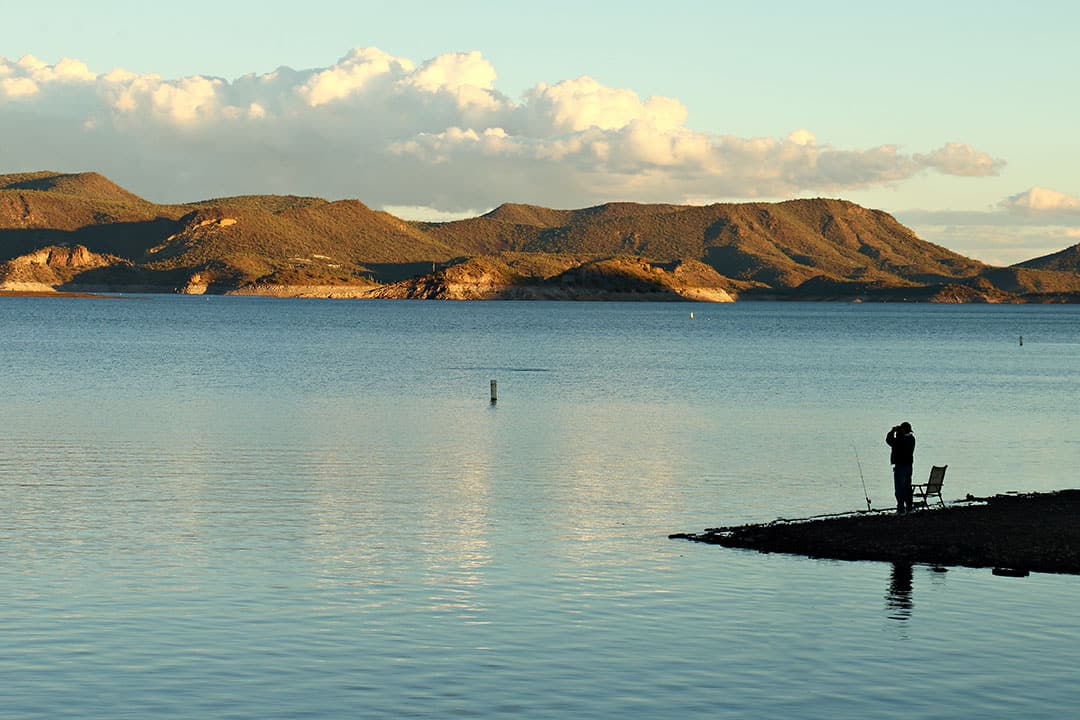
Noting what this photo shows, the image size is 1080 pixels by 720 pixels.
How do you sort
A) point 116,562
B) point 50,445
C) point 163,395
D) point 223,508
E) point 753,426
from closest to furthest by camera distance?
point 116,562
point 223,508
point 50,445
point 753,426
point 163,395

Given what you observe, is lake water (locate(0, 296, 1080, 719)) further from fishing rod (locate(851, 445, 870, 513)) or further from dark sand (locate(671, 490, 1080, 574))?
dark sand (locate(671, 490, 1080, 574))

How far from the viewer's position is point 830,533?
89.9 feet

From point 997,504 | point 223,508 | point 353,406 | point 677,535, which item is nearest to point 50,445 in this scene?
point 223,508

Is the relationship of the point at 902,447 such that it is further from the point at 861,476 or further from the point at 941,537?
the point at 861,476

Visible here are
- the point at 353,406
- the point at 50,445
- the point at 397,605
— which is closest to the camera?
the point at 397,605

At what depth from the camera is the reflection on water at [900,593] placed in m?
21.1

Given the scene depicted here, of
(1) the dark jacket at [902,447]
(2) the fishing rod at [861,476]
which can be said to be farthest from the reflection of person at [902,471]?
(2) the fishing rod at [861,476]

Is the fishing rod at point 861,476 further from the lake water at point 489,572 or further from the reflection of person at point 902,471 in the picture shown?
the reflection of person at point 902,471

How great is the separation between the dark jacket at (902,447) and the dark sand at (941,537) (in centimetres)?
115

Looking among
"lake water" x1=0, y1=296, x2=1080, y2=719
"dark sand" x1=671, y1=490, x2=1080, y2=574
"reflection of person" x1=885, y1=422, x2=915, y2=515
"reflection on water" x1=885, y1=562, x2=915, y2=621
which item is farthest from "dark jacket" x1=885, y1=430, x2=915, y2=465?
"reflection on water" x1=885, y1=562, x2=915, y2=621

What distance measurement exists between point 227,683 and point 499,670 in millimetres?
3237

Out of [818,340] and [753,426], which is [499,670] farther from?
[818,340]

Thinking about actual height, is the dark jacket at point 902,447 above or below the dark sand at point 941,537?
above

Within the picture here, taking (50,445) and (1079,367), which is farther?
(1079,367)
